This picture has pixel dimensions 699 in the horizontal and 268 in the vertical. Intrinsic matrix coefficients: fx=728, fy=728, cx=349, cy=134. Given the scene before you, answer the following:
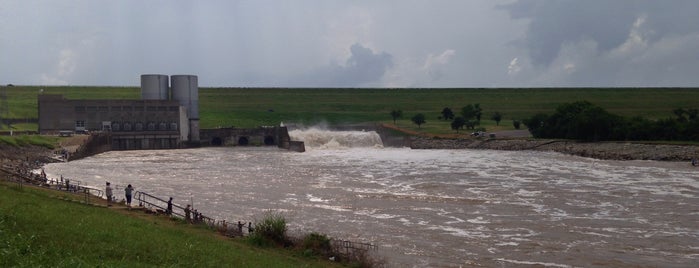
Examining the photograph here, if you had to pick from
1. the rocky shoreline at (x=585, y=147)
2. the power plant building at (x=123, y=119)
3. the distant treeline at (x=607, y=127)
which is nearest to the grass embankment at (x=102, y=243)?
the rocky shoreline at (x=585, y=147)

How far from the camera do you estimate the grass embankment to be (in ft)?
48.7

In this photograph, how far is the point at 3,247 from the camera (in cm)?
1423

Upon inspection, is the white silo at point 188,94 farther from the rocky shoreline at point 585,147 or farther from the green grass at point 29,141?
the rocky shoreline at point 585,147

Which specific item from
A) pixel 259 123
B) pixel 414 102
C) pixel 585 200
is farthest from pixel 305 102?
pixel 585 200

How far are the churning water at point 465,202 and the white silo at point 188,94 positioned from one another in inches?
1389

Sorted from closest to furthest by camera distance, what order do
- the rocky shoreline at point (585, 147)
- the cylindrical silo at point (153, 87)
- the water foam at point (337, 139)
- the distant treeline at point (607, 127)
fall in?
the rocky shoreline at point (585, 147) < the distant treeline at point (607, 127) < the water foam at point (337, 139) < the cylindrical silo at point (153, 87)

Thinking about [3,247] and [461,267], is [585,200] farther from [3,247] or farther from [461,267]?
[3,247]

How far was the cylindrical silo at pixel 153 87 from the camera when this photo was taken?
104000mm

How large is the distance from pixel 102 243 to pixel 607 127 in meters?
74.4

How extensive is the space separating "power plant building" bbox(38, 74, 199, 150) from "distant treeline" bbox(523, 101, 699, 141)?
4812 cm

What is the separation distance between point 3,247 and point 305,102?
170 metres

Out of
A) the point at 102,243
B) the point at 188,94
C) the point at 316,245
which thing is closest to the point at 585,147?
the point at 188,94

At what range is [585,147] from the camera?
78438 millimetres

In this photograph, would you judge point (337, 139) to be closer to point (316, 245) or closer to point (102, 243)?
point (316, 245)
